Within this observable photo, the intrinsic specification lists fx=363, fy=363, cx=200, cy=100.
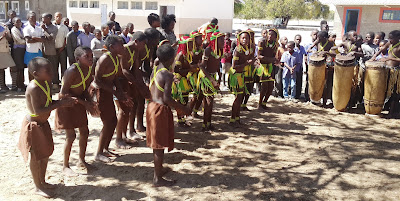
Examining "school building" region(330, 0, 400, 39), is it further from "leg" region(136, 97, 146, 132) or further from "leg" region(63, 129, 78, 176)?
"leg" region(63, 129, 78, 176)

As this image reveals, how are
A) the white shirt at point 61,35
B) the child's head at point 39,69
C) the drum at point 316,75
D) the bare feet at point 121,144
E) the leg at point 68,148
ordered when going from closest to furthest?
the child's head at point 39,69 < the leg at point 68,148 < the bare feet at point 121,144 < the drum at point 316,75 < the white shirt at point 61,35

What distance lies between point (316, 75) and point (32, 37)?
21.0 feet

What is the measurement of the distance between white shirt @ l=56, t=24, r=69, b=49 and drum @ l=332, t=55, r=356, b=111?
6318 millimetres

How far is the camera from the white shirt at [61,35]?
345 inches

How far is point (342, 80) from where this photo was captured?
7.57 m

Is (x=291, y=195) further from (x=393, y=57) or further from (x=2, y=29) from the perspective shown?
(x=2, y=29)

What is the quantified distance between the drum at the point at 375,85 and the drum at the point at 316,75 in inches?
35.1

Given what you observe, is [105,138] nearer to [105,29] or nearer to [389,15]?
[105,29]

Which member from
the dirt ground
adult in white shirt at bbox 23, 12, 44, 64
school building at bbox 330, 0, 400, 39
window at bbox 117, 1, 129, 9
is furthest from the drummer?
window at bbox 117, 1, 129, 9

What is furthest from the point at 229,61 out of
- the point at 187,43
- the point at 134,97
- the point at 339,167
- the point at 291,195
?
the point at 291,195

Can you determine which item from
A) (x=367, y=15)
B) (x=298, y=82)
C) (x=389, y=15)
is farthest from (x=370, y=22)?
(x=298, y=82)

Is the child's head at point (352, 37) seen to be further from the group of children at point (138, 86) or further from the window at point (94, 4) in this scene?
the window at point (94, 4)

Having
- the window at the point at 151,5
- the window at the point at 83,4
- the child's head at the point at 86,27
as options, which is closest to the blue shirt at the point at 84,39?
the child's head at the point at 86,27

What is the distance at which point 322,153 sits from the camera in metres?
5.44
